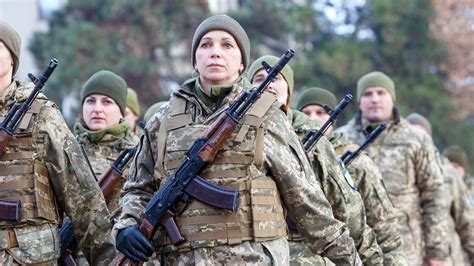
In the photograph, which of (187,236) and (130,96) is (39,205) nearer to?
(187,236)

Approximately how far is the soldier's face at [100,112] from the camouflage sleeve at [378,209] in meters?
1.97

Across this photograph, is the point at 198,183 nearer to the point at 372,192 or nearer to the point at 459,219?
the point at 372,192

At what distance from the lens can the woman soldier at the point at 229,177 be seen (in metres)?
6.18

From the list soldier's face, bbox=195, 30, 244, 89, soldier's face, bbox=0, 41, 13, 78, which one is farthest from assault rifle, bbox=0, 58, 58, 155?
soldier's face, bbox=195, 30, 244, 89

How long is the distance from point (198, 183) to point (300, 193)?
613 millimetres

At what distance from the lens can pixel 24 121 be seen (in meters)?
6.62

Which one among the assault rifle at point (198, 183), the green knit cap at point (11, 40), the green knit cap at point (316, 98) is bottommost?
the assault rifle at point (198, 183)

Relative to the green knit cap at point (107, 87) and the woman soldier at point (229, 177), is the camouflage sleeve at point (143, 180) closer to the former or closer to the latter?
the woman soldier at point (229, 177)

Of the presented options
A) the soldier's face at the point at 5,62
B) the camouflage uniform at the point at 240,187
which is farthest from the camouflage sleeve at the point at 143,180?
the soldier's face at the point at 5,62

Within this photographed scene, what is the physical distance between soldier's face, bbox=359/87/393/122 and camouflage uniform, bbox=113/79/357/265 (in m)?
4.92

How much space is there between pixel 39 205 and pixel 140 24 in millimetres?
23064

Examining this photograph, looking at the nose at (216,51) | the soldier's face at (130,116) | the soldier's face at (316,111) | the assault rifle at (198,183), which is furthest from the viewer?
the soldier's face at (130,116)

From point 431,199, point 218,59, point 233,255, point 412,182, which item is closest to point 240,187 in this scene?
point 233,255

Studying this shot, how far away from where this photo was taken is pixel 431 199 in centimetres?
1173
